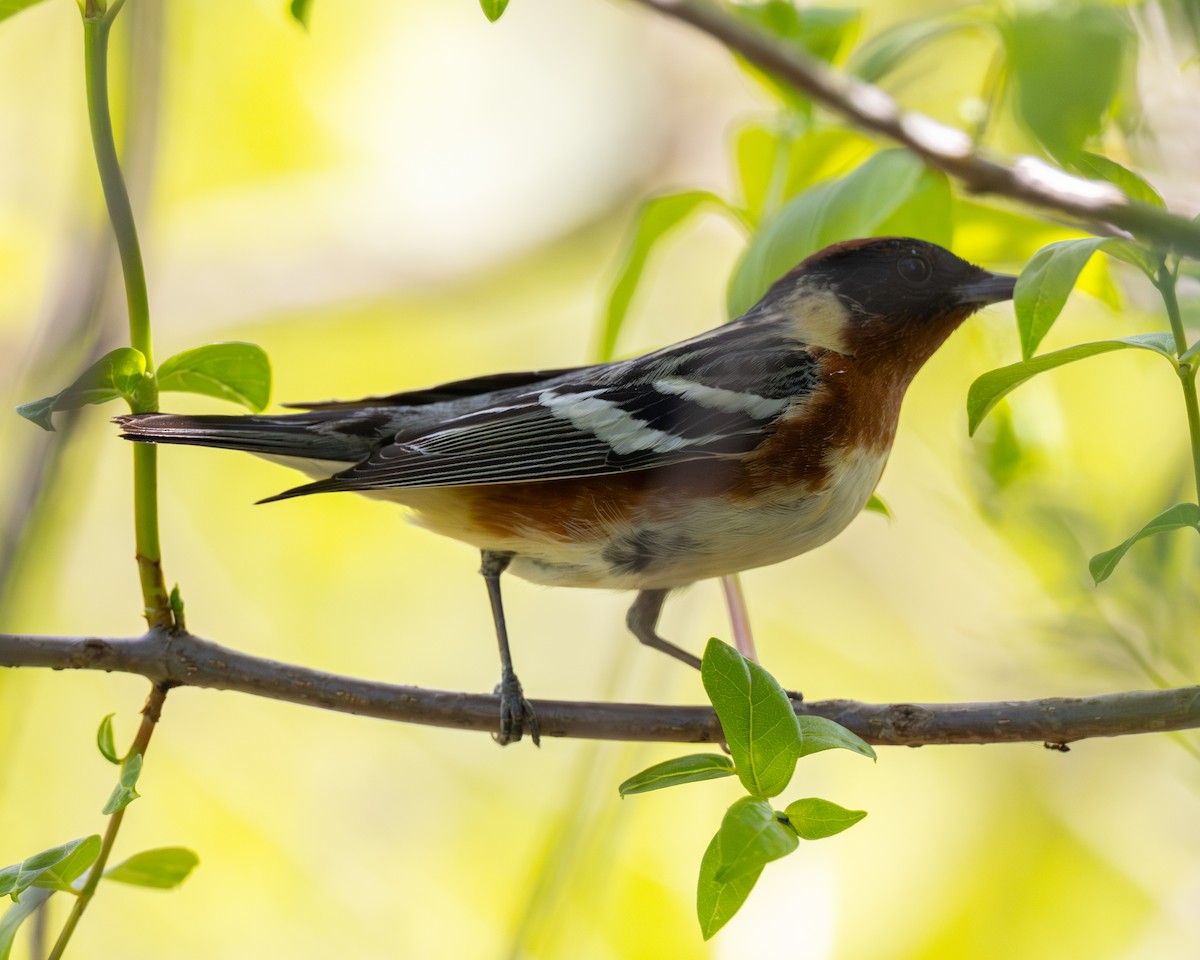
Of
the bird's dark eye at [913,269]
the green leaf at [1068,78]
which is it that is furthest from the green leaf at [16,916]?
the bird's dark eye at [913,269]

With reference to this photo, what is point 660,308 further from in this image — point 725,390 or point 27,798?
point 27,798

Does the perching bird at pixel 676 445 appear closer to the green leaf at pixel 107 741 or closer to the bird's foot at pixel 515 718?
the bird's foot at pixel 515 718

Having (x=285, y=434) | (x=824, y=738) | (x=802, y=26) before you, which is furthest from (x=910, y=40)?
(x=285, y=434)

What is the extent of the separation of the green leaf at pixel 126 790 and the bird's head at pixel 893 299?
213cm

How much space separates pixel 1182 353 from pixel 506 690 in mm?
1815

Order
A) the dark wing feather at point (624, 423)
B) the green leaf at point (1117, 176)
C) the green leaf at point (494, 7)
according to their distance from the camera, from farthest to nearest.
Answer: the dark wing feather at point (624, 423) < the green leaf at point (1117, 176) < the green leaf at point (494, 7)

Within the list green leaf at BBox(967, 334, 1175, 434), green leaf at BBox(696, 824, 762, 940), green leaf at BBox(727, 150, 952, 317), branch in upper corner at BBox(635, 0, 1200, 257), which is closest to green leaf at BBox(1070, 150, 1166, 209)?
branch in upper corner at BBox(635, 0, 1200, 257)

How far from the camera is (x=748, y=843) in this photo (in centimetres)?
142

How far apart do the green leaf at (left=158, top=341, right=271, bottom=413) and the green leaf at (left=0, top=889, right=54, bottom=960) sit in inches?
33.2

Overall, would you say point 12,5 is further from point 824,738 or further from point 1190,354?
point 1190,354

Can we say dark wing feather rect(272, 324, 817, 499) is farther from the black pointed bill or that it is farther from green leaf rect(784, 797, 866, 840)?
green leaf rect(784, 797, 866, 840)

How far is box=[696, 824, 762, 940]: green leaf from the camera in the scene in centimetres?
142

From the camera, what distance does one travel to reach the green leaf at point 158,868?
6.27 ft

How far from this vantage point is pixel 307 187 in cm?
595
